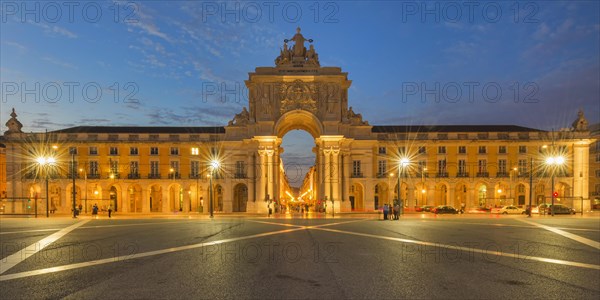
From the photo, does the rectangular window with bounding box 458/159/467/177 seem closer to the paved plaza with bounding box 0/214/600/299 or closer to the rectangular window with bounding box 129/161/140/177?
the paved plaza with bounding box 0/214/600/299

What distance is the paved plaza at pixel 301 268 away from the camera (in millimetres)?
10242

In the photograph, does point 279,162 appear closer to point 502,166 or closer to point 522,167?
point 502,166

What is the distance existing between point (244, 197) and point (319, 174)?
14.4m

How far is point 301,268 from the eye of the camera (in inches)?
517

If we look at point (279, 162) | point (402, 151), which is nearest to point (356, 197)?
point (402, 151)

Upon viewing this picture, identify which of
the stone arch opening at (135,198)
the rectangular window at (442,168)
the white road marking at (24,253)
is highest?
the rectangular window at (442,168)

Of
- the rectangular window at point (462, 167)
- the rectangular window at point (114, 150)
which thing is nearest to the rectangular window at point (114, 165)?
the rectangular window at point (114, 150)

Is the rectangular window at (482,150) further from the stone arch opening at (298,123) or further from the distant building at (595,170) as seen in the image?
the stone arch opening at (298,123)

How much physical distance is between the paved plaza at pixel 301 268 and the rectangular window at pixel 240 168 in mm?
41256

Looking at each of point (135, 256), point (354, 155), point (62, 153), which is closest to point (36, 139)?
point (62, 153)

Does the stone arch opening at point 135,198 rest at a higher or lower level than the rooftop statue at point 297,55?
lower

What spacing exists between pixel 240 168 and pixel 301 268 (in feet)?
165

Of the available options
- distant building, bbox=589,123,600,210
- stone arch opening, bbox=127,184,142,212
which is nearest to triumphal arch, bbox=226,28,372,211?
stone arch opening, bbox=127,184,142,212

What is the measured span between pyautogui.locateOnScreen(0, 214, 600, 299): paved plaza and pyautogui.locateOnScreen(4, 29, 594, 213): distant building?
1578 inches
